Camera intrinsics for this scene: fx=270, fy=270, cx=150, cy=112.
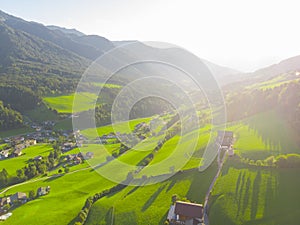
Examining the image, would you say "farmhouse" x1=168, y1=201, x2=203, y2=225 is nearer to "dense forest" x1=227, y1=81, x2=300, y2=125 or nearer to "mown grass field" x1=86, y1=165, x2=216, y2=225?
"mown grass field" x1=86, y1=165, x2=216, y2=225

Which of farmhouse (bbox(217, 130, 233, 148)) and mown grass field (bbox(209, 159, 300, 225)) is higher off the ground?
farmhouse (bbox(217, 130, 233, 148))

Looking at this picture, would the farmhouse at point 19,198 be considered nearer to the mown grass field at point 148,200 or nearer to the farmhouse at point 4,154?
the mown grass field at point 148,200

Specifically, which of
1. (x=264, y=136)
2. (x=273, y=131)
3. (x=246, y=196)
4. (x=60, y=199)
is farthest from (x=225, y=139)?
(x=60, y=199)

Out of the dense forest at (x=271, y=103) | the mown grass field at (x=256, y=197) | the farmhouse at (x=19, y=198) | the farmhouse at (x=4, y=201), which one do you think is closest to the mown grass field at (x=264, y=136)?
the dense forest at (x=271, y=103)

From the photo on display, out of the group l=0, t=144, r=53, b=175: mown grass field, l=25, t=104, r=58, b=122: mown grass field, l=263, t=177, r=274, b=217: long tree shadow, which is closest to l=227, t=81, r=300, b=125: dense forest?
l=263, t=177, r=274, b=217: long tree shadow

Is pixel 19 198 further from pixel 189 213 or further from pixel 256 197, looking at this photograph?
pixel 256 197

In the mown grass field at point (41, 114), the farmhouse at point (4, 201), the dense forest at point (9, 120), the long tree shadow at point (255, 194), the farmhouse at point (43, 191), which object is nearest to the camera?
the long tree shadow at point (255, 194)
